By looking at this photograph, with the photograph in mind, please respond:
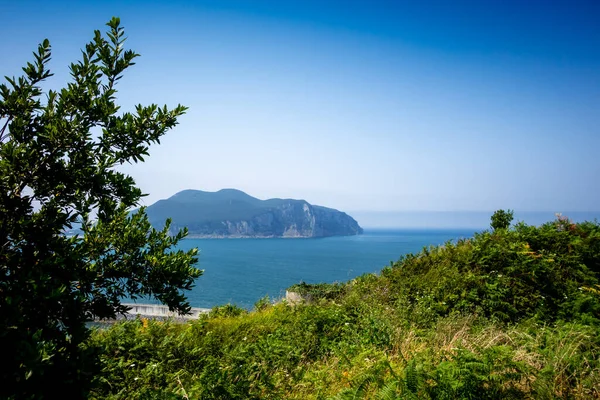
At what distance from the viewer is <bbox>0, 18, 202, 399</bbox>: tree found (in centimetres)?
237

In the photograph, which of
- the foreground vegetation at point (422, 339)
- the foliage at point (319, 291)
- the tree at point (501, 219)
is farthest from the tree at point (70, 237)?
the tree at point (501, 219)

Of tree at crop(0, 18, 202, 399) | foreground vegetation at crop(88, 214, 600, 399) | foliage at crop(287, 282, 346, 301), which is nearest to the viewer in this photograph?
tree at crop(0, 18, 202, 399)

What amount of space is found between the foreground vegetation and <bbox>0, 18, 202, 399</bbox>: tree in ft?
1.46

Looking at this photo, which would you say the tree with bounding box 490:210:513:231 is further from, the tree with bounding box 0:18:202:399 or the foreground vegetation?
the tree with bounding box 0:18:202:399

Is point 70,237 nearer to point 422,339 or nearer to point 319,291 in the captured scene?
point 422,339

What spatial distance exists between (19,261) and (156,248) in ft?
3.65

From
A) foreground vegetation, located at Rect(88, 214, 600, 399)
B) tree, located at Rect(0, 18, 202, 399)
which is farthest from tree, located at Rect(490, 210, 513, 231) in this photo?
tree, located at Rect(0, 18, 202, 399)

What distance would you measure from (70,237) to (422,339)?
5.41m

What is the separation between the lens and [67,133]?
2.99m

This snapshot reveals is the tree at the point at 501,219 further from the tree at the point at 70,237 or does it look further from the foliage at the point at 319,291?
the tree at the point at 70,237

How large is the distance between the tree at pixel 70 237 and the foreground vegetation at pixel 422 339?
445 mm

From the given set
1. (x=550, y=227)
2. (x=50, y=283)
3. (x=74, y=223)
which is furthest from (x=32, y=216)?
(x=550, y=227)

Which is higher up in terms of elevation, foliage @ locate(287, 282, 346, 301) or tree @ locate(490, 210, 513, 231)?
tree @ locate(490, 210, 513, 231)

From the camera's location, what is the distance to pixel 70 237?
2.94 m
